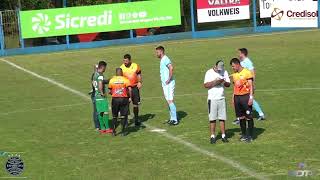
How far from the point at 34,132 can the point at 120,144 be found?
2952mm

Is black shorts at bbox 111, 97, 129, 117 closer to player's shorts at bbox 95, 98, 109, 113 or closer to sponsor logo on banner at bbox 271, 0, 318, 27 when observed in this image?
player's shorts at bbox 95, 98, 109, 113

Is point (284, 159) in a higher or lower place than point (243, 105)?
lower

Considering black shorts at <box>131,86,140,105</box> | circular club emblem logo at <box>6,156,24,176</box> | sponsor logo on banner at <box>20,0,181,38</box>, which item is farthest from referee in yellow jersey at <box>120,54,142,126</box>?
sponsor logo on banner at <box>20,0,181,38</box>

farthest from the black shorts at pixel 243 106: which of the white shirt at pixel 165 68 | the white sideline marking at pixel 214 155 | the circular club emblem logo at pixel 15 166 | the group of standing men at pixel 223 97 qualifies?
the circular club emblem logo at pixel 15 166

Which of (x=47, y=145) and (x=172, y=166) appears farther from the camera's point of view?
(x=47, y=145)

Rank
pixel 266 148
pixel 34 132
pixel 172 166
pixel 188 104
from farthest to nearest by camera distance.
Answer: pixel 188 104 → pixel 34 132 → pixel 266 148 → pixel 172 166

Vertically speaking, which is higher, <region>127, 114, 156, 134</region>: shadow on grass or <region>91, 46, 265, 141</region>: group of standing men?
<region>91, 46, 265, 141</region>: group of standing men

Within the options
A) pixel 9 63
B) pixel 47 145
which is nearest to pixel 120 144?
pixel 47 145

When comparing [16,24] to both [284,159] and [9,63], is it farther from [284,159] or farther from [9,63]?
[284,159]

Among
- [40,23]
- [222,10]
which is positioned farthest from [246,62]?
[222,10]

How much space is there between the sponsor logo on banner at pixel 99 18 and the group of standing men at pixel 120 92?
2454cm

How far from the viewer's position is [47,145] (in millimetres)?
14320

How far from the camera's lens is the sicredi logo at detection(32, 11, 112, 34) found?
1569 inches

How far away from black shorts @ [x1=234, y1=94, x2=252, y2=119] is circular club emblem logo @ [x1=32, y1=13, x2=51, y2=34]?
91.7 ft
